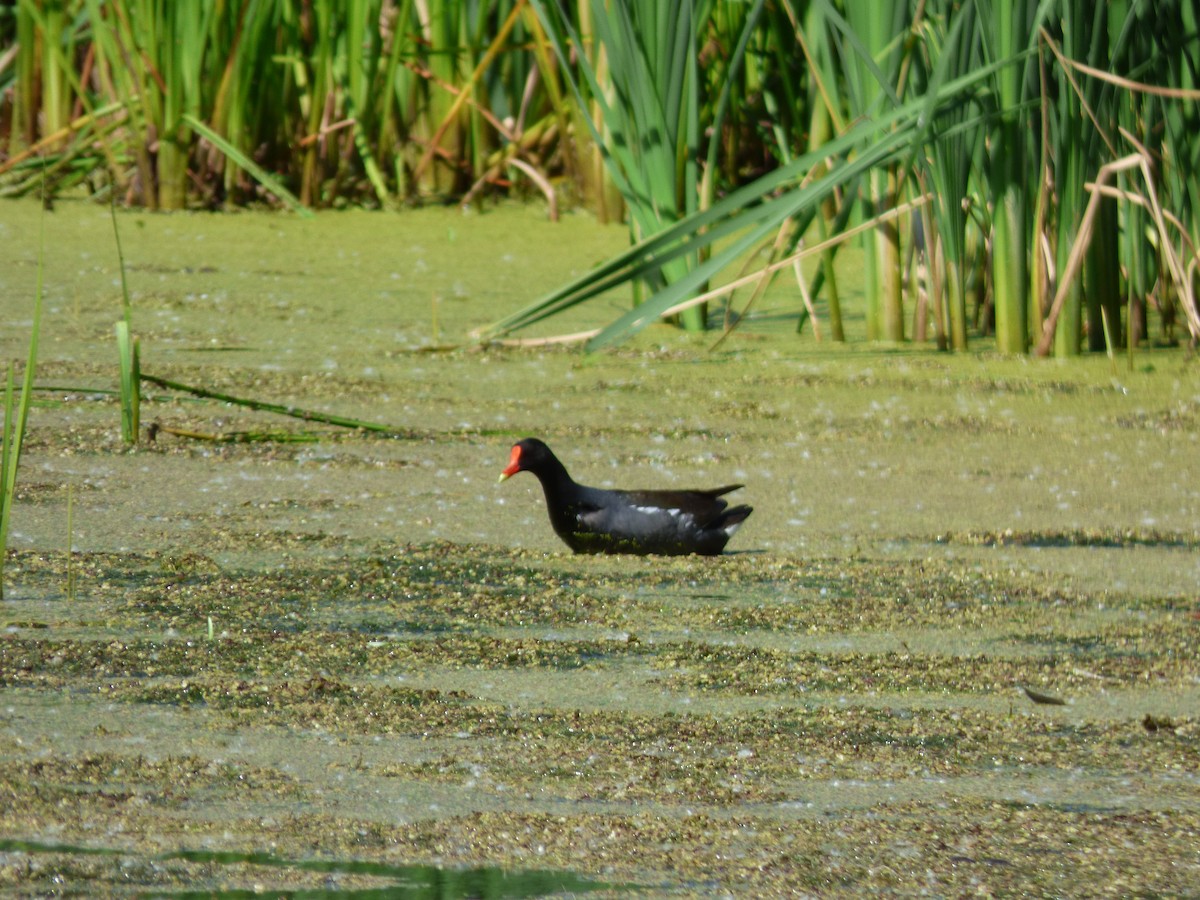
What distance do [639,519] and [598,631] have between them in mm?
518

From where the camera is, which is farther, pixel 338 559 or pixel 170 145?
pixel 170 145

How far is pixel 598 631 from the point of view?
8.80ft

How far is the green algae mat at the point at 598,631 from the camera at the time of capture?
1.84m

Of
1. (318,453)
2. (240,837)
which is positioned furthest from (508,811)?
(318,453)

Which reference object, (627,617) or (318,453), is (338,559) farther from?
(318,453)

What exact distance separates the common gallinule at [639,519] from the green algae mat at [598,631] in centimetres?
4

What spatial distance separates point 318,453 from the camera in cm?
390

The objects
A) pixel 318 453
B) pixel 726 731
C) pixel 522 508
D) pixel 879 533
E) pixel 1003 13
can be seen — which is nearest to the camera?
pixel 726 731

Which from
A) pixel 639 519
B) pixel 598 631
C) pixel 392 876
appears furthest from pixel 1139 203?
pixel 392 876

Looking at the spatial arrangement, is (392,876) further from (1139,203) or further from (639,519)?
(1139,203)

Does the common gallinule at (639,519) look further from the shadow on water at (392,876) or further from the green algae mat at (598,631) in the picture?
the shadow on water at (392,876)

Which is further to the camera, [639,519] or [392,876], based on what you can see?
[639,519]

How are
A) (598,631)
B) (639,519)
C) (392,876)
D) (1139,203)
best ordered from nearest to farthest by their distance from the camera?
(392,876) → (598,631) → (639,519) → (1139,203)

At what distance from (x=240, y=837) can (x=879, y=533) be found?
69.0 inches
